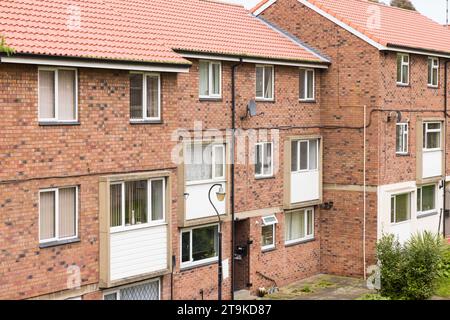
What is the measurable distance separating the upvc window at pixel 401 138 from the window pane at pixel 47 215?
13491mm

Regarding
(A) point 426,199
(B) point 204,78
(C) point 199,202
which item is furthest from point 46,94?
(A) point 426,199

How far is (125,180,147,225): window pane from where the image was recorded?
1792 centimetres

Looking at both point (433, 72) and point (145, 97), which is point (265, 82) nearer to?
point (145, 97)

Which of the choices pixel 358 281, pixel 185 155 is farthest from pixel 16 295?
pixel 358 281

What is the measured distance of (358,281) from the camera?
24891 millimetres

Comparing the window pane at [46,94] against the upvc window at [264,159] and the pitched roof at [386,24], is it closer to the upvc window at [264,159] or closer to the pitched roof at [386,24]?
the upvc window at [264,159]

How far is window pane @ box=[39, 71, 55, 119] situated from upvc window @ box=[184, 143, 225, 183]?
16.5 feet

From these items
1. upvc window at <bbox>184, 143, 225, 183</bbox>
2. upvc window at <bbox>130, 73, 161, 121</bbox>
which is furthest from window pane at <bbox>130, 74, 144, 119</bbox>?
upvc window at <bbox>184, 143, 225, 183</bbox>

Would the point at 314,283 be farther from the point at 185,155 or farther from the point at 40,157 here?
the point at 40,157

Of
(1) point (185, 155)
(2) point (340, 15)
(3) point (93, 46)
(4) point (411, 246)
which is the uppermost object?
(2) point (340, 15)

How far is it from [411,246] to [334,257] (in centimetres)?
442

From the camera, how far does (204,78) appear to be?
21.7 metres
